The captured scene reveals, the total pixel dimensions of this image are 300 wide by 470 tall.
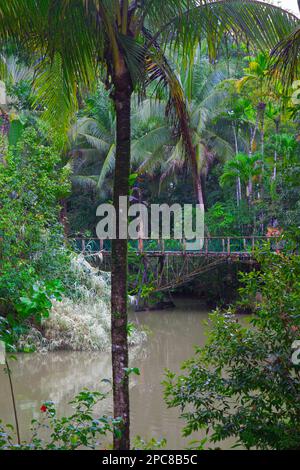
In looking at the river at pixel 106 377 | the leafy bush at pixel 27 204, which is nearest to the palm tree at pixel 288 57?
the river at pixel 106 377

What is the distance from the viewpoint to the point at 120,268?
4211mm

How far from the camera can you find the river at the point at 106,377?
7.68m

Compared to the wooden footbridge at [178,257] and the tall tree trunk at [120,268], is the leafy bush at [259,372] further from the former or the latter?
the wooden footbridge at [178,257]

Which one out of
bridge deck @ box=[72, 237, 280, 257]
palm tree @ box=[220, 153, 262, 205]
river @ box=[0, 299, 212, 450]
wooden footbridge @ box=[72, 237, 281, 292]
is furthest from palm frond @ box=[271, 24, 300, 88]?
palm tree @ box=[220, 153, 262, 205]

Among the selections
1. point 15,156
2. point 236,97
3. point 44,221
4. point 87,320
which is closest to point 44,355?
point 87,320

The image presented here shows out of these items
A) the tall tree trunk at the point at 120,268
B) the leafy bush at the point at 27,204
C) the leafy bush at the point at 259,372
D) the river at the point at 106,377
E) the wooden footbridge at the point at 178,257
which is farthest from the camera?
the wooden footbridge at the point at 178,257

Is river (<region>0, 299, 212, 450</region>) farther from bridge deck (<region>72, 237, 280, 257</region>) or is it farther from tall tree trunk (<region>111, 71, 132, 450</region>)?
tall tree trunk (<region>111, 71, 132, 450</region>)

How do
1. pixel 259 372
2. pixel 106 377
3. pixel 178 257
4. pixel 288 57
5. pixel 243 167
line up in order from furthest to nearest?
pixel 178 257 → pixel 243 167 → pixel 106 377 → pixel 288 57 → pixel 259 372

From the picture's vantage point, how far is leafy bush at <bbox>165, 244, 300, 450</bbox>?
11.3ft

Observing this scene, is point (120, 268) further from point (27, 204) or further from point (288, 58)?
point (27, 204)

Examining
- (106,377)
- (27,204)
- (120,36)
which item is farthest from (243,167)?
(120,36)

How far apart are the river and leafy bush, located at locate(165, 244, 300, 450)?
129 inches

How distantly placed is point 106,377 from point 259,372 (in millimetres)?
7294
